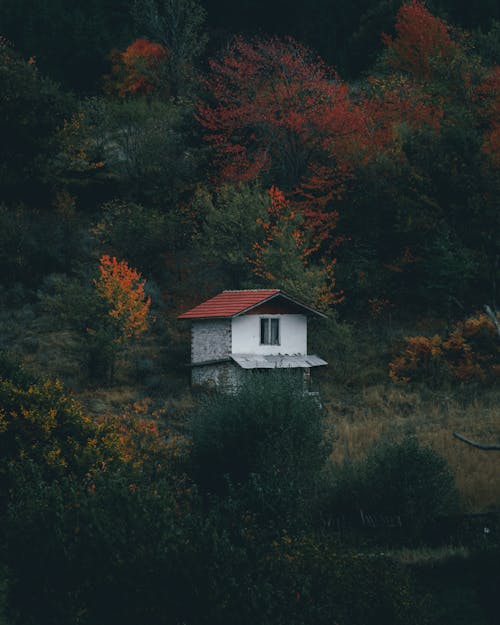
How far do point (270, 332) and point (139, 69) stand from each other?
3815 cm

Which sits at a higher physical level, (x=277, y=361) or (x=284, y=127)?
(x=284, y=127)

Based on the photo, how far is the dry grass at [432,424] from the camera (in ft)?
98.2

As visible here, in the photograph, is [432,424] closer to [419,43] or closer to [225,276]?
[225,276]

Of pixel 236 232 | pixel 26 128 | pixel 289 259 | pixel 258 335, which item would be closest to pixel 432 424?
pixel 258 335

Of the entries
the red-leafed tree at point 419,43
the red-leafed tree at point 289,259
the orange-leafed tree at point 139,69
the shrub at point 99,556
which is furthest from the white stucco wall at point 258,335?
the orange-leafed tree at point 139,69

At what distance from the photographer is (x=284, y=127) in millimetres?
56500

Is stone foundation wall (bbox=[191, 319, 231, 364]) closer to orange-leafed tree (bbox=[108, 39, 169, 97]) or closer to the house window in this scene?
the house window

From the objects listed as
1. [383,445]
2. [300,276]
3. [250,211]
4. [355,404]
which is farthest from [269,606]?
[250,211]

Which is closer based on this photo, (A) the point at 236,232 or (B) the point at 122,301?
(B) the point at 122,301

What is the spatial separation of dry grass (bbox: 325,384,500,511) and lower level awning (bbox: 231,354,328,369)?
153 centimetres

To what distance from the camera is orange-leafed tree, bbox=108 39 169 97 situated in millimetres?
76000

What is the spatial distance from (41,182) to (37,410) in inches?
1425

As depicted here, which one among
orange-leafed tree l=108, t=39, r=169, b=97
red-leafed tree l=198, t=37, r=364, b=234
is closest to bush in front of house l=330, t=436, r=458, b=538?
red-leafed tree l=198, t=37, r=364, b=234

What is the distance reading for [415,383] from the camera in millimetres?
42875
